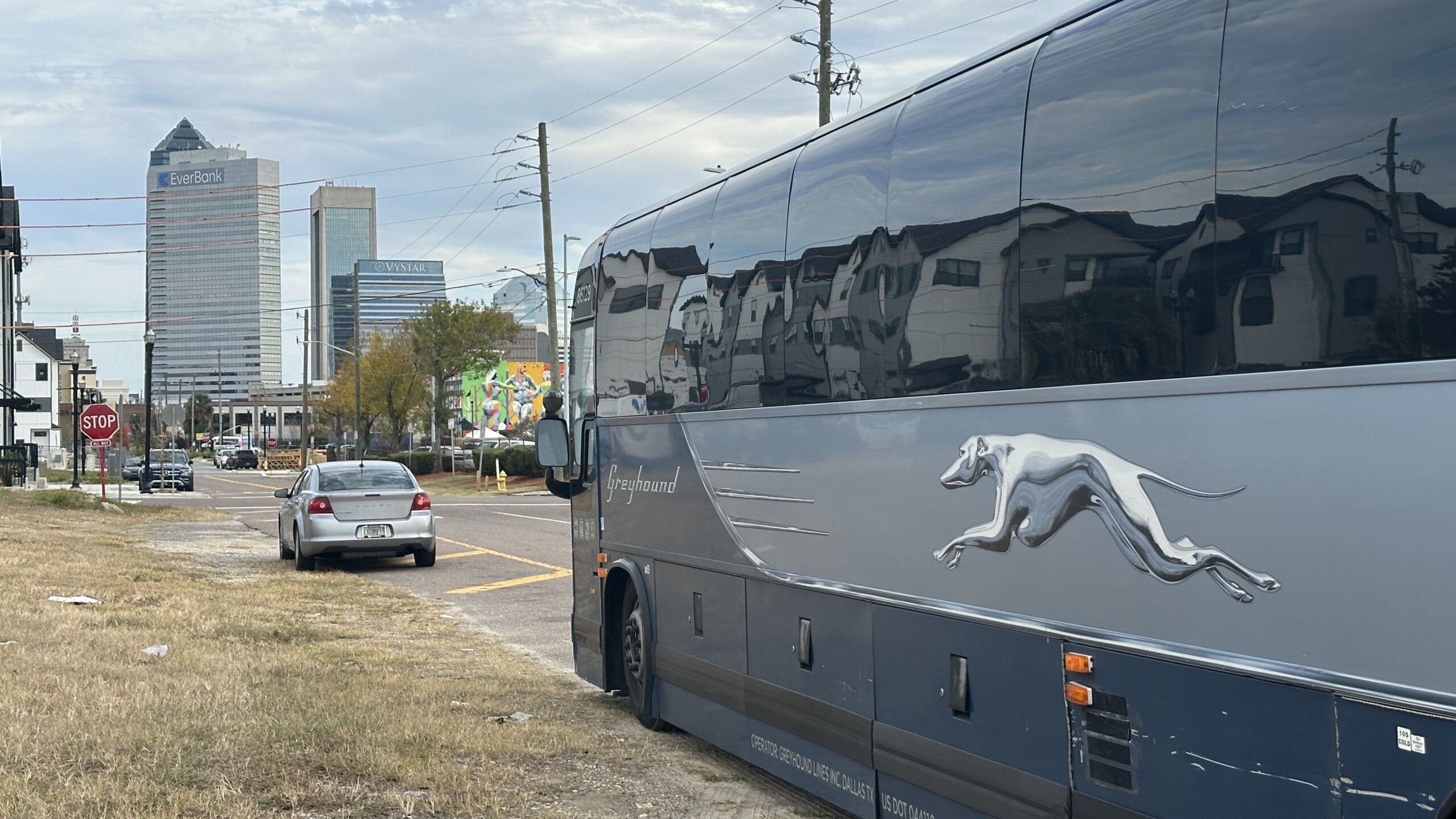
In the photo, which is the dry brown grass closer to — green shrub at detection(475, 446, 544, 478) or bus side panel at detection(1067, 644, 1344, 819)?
bus side panel at detection(1067, 644, 1344, 819)

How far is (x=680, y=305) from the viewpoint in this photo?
771cm

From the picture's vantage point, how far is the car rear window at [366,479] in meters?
19.5

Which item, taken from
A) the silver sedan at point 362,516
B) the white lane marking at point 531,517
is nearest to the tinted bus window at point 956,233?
the silver sedan at point 362,516

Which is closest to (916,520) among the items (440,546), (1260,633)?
(1260,633)

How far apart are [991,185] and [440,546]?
1997 centimetres

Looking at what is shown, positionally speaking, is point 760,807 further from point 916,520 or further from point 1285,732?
point 1285,732

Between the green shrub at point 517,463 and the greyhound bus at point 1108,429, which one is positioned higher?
the greyhound bus at point 1108,429

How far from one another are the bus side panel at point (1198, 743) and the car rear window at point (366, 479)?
16.3m

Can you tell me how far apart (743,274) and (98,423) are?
30979 millimetres

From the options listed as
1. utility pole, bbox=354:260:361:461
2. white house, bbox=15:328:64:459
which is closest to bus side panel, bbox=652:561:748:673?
utility pole, bbox=354:260:361:461

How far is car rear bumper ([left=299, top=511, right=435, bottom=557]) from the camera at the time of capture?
1889cm

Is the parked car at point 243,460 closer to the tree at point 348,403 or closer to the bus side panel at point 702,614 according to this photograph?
the tree at point 348,403

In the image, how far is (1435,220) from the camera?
312 centimetres

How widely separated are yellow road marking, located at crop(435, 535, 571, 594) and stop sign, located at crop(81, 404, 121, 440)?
1482 cm
